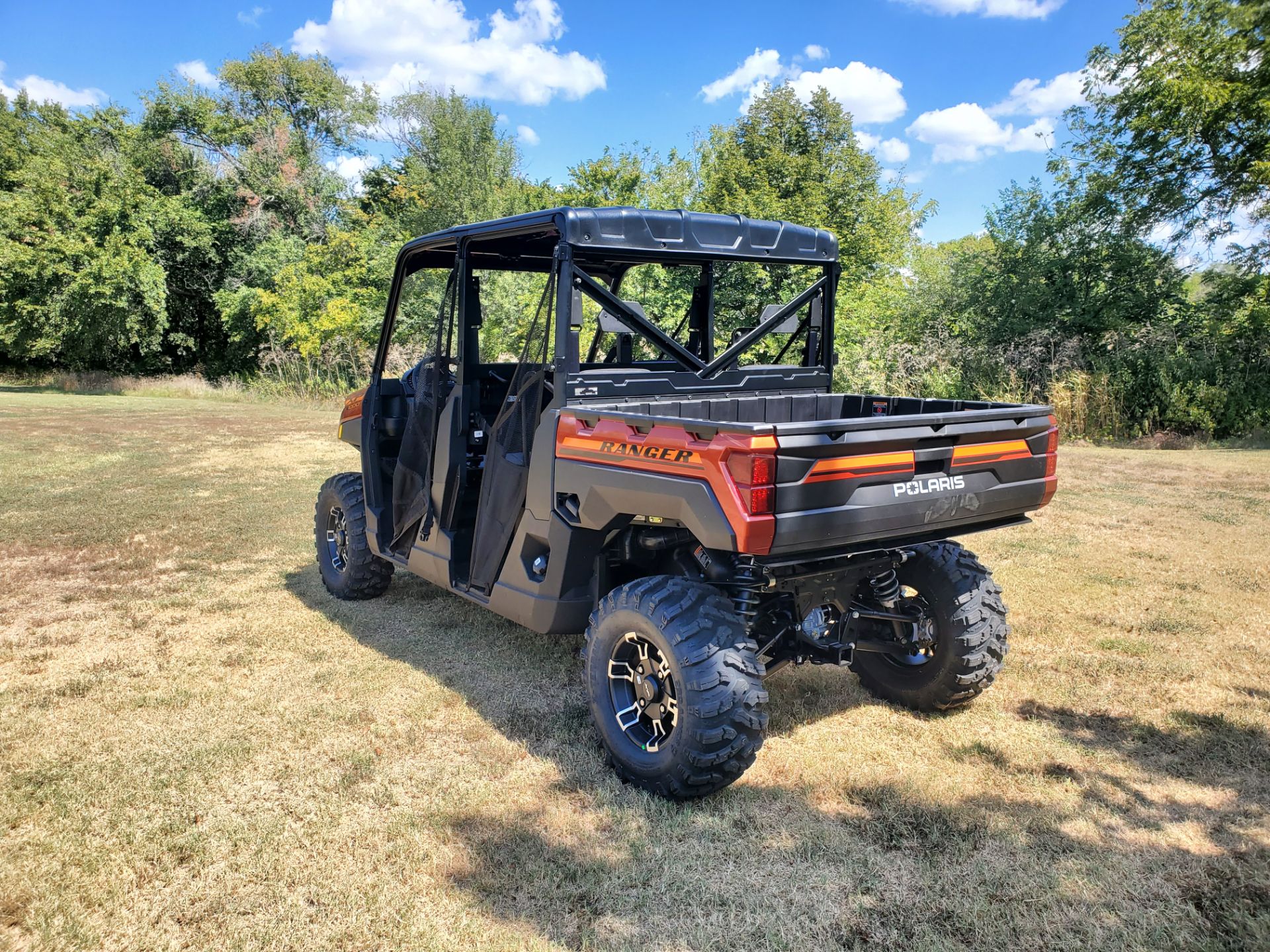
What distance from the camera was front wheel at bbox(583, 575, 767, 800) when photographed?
319 centimetres

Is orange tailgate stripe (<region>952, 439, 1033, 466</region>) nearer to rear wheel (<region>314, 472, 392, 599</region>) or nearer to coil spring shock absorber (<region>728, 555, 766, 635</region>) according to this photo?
coil spring shock absorber (<region>728, 555, 766, 635</region>)

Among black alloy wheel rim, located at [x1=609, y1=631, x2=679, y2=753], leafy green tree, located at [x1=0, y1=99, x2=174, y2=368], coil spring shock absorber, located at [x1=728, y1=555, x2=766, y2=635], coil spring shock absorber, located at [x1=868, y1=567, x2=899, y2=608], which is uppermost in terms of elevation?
leafy green tree, located at [x1=0, y1=99, x2=174, y2=368]

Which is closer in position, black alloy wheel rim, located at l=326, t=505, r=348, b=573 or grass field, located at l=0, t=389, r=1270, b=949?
grass field, located at l=0, t=389, r=1270, b=949

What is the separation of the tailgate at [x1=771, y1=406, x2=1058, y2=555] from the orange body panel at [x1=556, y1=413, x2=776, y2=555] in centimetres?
9

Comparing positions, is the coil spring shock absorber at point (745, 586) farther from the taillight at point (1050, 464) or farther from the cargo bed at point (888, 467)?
the taillight at point (1050, 464)

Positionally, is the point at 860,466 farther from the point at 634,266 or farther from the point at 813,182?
the point at 813,182

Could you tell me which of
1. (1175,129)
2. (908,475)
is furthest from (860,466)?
(1175,129)

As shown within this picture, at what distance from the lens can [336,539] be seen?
6.07 metres

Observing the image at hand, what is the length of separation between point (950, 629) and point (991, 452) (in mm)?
869

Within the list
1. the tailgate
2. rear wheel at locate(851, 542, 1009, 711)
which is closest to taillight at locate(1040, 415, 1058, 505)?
the tailgate

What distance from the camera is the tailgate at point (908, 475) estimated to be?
9.89 ft

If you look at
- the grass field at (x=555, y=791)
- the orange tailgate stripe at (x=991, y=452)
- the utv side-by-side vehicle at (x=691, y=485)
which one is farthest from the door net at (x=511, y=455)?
the orange tailgate stripe at (x=991, y=452)

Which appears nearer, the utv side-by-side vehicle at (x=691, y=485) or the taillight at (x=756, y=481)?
the taillight at (x=756, y=481)

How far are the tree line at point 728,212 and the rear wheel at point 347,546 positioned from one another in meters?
1.52
